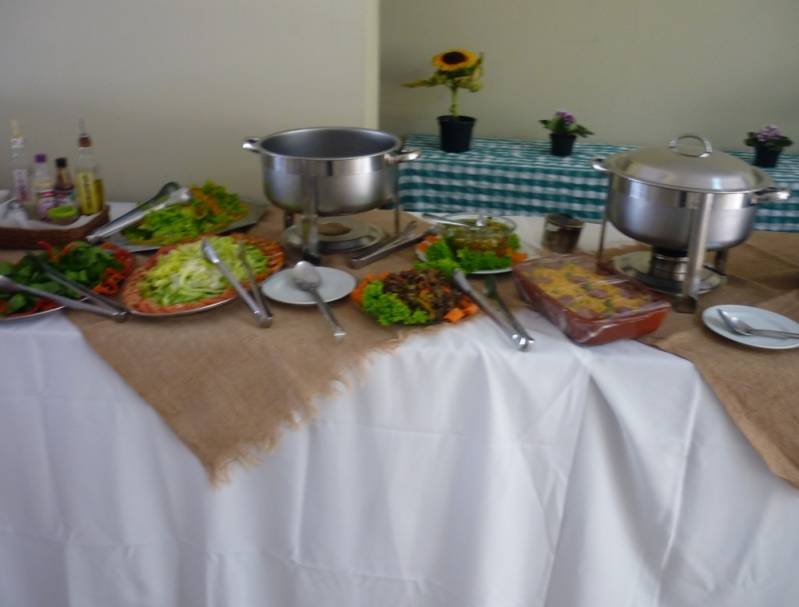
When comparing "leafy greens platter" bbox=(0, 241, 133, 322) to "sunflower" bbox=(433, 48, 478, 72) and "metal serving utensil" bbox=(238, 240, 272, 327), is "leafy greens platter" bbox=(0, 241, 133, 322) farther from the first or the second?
"sunflower" bbox=(433, 48, 478, 72)

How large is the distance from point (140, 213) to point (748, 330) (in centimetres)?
100

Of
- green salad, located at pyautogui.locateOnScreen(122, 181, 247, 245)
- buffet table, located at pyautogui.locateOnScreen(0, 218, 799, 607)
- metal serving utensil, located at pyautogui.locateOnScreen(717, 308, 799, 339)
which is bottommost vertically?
buffet table, located at pyautogui.locateOnScreen(0, 218, 799, 607)

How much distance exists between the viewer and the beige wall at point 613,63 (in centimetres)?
240

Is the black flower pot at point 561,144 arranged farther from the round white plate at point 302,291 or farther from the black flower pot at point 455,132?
the round white plate at point 302,291

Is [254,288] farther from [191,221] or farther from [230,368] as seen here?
[191,221]

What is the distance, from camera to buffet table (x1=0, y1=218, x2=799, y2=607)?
2.65 feet

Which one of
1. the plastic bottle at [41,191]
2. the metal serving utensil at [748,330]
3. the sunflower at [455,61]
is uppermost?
the sunflower at [455,61]

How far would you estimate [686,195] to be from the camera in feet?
2.88

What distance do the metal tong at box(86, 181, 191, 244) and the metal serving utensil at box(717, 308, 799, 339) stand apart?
938mm

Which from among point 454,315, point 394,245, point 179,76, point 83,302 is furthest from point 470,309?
point 179,76

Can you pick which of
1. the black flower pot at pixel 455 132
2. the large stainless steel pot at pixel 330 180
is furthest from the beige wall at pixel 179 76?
the black flower pot at pixel 455 132

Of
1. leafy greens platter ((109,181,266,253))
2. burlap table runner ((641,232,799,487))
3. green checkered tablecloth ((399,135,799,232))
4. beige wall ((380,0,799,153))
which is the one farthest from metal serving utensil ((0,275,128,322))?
beige wall ((380,0,799,153))

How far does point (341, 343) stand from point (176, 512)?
33 centimetres

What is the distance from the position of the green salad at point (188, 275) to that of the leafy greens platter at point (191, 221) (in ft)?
0.46
